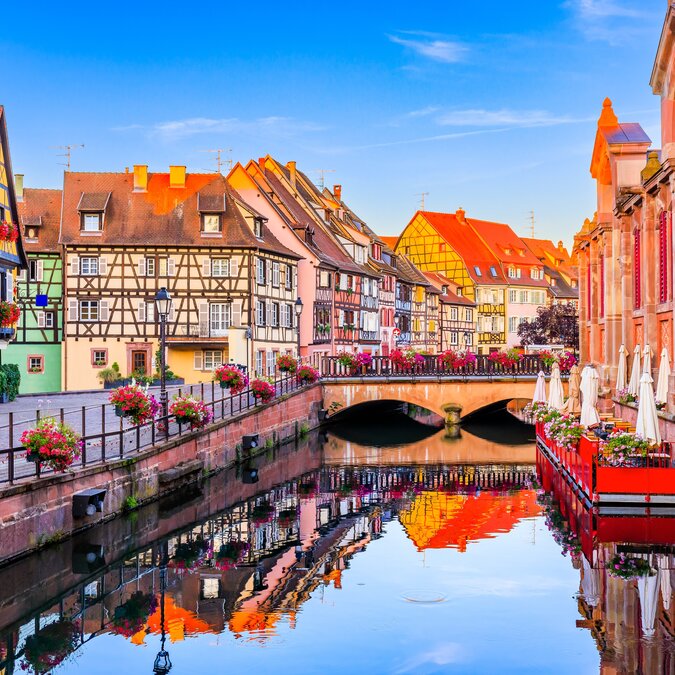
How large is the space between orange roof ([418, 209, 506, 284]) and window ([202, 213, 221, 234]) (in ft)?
132

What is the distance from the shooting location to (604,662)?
→ 495 inches

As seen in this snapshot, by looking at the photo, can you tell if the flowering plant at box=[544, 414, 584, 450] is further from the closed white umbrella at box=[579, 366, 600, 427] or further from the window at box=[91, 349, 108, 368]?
the window at box=[91, 349, 108, 368]

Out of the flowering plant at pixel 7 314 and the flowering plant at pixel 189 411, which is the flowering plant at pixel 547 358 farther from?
the flowering plant at pixel 7 314

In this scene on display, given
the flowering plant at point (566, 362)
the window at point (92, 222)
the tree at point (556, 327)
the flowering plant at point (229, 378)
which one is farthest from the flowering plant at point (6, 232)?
the tree at point (556, 327)

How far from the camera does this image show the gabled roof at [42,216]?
4975 cm

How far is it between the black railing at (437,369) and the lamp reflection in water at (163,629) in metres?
27.2

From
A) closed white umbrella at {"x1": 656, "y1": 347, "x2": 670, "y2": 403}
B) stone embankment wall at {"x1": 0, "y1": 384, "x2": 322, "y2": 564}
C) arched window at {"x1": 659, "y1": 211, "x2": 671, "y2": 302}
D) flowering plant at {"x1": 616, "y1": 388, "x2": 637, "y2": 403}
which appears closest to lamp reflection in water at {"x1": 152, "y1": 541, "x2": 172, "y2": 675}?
stone embankment wall at {"x1": 0, "y1": 384, "x2": 322, "y2": 564}

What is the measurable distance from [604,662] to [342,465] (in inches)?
872

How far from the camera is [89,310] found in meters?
49.2

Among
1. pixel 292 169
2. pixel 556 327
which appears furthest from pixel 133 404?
pixel 556 327

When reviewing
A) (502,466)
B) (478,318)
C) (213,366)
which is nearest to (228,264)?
(213,366)

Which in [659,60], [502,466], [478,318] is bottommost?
[502,466]

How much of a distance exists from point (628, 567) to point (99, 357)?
35.2 metres

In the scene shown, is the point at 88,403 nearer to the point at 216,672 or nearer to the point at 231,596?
the point at 231,596
